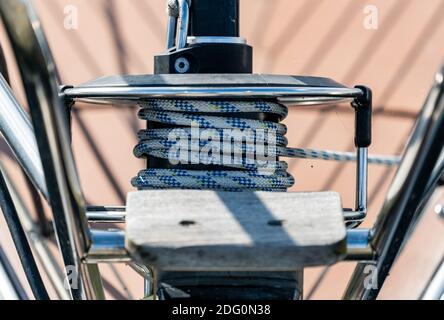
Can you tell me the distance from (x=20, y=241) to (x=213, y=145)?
0.30 meters

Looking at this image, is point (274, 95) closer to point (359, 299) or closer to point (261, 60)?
point (359, 299)

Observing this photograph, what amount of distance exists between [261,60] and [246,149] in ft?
2.98

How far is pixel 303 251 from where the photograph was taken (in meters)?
0.67

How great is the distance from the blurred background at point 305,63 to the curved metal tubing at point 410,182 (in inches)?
39.5

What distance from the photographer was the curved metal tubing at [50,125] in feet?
1.99

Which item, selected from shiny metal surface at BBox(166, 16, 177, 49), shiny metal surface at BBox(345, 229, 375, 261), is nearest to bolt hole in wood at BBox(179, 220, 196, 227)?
shiny metal surface at BBox(345, 229, 375, 261)

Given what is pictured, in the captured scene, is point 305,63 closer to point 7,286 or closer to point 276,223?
point 7,286

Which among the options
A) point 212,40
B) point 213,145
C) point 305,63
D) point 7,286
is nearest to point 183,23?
point 212,40

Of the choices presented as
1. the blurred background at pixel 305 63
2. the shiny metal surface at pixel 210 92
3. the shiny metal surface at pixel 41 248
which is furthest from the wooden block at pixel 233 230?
the blurred background at pixel 305 63

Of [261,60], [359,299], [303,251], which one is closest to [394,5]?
[261,60]

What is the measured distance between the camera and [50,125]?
0.65 metres

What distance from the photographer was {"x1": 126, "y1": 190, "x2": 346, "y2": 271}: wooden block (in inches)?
26.4

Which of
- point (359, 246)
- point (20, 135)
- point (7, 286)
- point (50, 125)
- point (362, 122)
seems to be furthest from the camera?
point (7, 286)

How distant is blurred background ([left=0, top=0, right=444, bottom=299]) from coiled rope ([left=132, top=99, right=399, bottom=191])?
83cm
